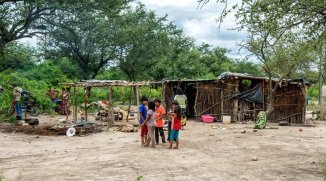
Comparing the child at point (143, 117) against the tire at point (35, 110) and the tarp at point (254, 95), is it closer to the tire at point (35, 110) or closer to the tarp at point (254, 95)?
the tarp at point (254, 95)

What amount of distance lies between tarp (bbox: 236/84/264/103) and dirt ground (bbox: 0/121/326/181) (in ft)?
20.1

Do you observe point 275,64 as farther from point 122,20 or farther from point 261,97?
point 122,20

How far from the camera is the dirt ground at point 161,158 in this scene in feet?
25.9

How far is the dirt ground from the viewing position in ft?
25.9

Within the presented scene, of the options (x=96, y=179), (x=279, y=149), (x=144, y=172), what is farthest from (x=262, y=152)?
(x=96, y=179)

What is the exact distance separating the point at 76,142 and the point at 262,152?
5785 mm

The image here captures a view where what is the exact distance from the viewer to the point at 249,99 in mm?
20906

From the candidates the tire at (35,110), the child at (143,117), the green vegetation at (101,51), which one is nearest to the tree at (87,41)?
the green vegetation at (101,51)

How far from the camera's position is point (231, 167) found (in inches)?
343

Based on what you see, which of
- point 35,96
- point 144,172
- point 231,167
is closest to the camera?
point 144,172

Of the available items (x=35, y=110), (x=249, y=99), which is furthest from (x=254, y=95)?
(x=35, y=110)

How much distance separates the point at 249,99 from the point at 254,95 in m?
0.34

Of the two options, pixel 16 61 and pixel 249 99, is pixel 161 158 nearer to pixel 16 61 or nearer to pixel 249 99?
pixel 249 99

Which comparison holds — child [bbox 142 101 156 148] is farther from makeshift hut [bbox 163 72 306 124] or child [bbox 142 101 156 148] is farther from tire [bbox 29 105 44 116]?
tire [bbox 29 105 44 116]
